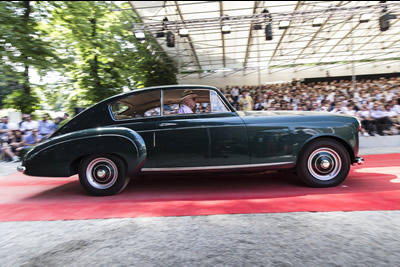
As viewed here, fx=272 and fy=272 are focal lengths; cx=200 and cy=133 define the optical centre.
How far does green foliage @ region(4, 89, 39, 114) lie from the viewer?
10.8 meters

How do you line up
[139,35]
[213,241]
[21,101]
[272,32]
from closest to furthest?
[213,241] < [21,101] < [139,35] < [272,32]

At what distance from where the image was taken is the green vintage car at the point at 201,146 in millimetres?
3564

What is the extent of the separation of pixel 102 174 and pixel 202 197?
4.62 feet

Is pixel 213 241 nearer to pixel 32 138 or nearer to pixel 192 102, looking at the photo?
pixel 192 102

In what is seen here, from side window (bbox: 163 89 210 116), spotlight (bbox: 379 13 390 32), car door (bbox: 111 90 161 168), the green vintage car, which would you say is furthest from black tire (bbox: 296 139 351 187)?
spotlight (bbox: 379 13 390 32)

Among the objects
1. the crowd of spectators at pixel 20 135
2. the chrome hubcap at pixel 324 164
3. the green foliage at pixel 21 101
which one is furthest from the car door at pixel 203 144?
the green foliage at pixel 21 101

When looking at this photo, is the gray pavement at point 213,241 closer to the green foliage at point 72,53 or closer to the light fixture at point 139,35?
the green foliage at point 72,53

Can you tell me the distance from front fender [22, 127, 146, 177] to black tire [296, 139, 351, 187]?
2165mm

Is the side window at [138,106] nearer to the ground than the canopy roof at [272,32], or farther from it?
nearer to the ground

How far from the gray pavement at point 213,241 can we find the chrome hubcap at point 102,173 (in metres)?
0.95

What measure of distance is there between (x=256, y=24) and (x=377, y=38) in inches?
469

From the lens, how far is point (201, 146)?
3574mm

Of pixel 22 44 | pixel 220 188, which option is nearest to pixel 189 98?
pixel 220 188

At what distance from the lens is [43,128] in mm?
9016
